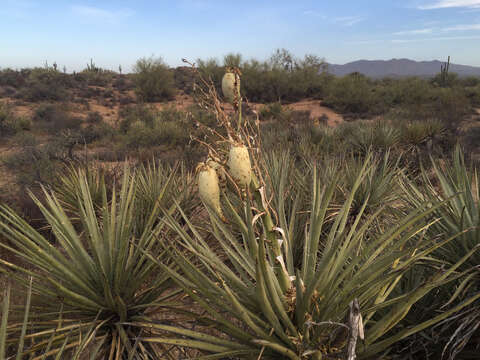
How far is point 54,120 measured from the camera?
11.9m

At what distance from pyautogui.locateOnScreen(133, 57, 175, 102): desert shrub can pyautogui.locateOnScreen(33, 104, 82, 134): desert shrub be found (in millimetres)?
5558

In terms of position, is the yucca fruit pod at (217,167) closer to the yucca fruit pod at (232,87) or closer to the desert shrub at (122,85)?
the yucca fruit pod at (232,87)

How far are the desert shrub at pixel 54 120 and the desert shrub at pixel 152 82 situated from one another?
556 cm

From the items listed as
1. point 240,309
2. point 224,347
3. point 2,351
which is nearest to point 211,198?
point 240,309

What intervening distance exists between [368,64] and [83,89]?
190 meters

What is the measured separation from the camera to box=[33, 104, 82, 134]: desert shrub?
1137cm

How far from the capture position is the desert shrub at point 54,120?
37.3 feet

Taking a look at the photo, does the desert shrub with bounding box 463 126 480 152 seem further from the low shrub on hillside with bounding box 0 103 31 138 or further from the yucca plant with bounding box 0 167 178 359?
the low shrub on hillside with bounding box 0 103 31 138

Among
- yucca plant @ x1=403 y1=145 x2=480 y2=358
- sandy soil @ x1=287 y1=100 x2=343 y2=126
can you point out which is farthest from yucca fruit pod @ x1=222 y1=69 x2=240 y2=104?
sandy soil @ x1=287 y1=100 x2=343 y2=126

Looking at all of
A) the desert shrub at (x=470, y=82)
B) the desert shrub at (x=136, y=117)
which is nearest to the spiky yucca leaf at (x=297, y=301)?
the desert shrub at (x=136, y=117)

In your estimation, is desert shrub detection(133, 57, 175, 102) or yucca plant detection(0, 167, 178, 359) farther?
desert shrub detection(133, 57, 175, 102)

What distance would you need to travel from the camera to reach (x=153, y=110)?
14.2 meters

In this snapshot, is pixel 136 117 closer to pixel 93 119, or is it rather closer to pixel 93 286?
pixel 93 119

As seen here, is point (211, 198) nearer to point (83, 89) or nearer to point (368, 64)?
point (83, 89)
